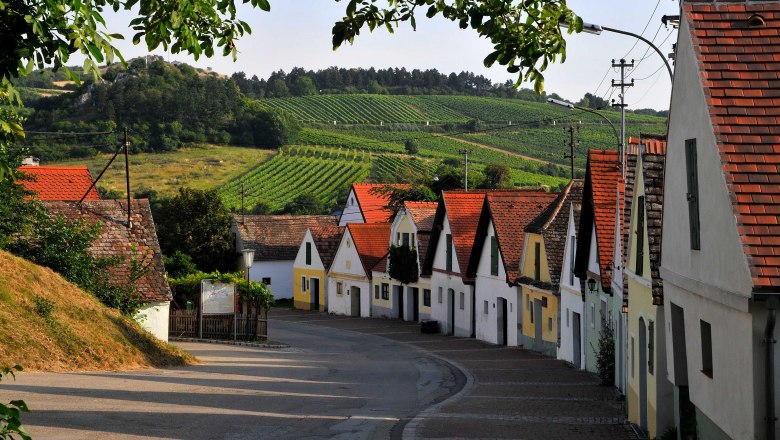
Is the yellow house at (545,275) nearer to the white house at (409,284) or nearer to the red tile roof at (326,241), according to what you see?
the white house at (409,284)

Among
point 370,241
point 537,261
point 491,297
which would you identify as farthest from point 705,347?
point 370,241

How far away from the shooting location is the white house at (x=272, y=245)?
69.2 m

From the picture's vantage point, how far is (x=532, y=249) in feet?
124

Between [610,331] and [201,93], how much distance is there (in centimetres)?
10469

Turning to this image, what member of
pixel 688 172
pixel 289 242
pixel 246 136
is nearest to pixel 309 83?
pixel 246 136

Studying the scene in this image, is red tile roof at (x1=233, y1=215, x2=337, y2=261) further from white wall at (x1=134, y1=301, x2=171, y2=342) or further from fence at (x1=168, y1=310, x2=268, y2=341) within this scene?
white wall at (x1=134, y1=301, x2=171, y2=342)

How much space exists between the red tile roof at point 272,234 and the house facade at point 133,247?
3187 centimetres

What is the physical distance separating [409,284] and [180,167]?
67.6m

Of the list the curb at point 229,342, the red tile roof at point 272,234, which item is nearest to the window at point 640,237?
the curb at point 229,342

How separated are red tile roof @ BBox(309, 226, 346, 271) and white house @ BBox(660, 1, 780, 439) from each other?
49.5m

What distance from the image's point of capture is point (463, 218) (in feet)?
153

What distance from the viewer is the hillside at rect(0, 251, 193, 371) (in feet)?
83.6

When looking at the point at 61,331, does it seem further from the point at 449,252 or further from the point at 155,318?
the point at 449,252

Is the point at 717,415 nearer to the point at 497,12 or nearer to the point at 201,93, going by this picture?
the point at 497,12
